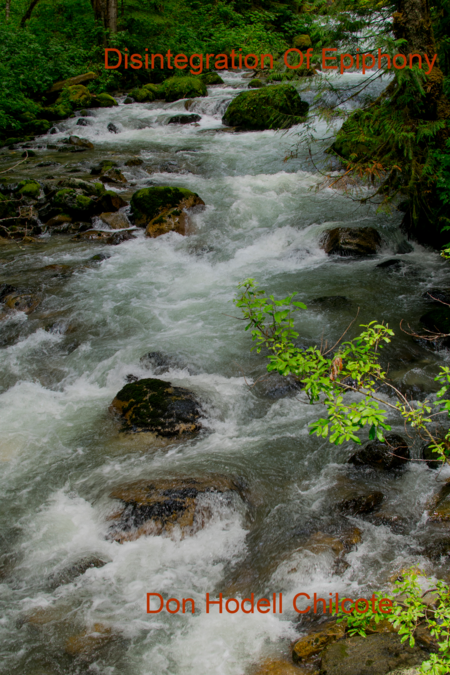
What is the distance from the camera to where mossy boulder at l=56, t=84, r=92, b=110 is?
69.3 ft

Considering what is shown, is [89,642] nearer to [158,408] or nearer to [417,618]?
[417,618]

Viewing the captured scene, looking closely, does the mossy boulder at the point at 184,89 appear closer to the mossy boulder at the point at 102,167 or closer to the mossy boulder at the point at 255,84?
the mossy boulder at the point at 255,84

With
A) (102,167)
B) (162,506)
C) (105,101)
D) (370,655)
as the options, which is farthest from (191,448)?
(105,101)

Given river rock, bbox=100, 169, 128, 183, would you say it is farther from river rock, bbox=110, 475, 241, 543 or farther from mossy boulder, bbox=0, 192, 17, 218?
river rock, bbox=110, 475, 241, 543

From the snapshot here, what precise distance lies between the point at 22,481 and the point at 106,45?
27.0 meters

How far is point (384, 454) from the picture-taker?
16.2 feet

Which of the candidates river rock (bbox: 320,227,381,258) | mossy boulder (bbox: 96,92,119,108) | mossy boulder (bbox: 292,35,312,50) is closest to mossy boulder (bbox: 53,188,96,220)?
river rock (bbox: 320,227,381,258)

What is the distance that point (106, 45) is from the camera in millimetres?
25453

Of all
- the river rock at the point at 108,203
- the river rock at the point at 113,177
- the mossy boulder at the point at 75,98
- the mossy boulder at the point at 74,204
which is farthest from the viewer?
the mossy boulder at the point at 75,98

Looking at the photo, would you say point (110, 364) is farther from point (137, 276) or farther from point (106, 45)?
point (106, 45)

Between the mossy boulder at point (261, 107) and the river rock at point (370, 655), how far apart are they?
55.1ft

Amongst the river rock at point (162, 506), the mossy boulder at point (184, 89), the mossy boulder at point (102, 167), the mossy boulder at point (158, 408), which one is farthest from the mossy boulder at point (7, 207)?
the mossy boulder at point (184, 89)

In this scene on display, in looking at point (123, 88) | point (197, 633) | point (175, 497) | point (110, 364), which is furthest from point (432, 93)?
point (123, 88)

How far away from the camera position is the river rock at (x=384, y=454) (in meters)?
4.89
